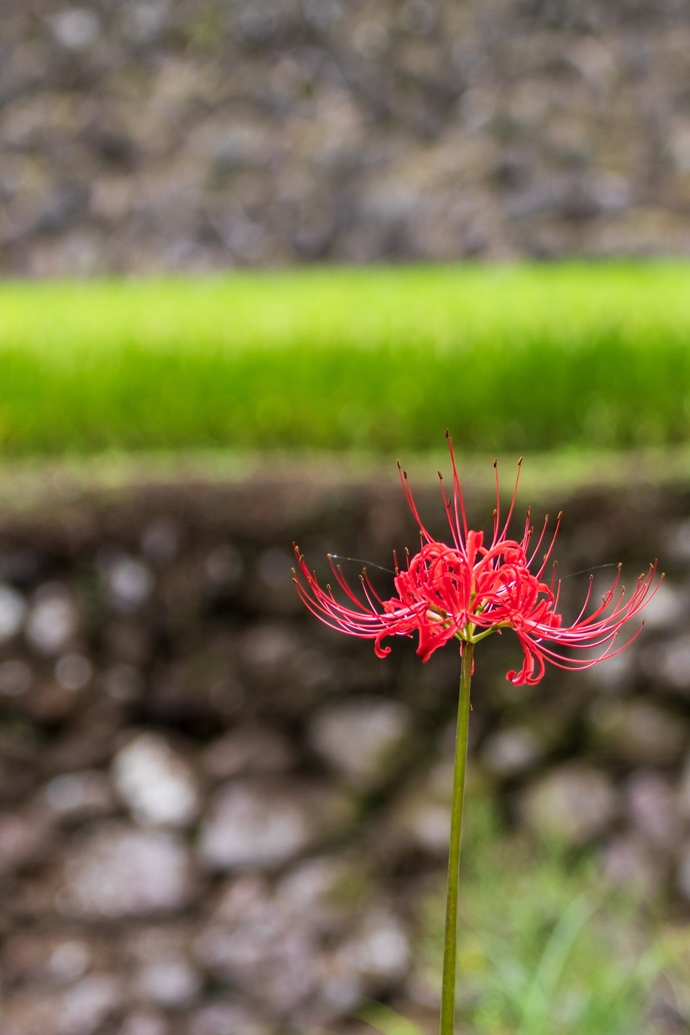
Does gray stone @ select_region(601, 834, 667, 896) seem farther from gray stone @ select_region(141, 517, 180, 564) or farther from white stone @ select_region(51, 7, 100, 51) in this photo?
white stone @ select_region(51, 7, 100, 51)

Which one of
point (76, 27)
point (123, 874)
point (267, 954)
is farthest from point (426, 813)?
point (76, 27)

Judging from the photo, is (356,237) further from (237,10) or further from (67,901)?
(67,901)

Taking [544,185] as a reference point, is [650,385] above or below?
below

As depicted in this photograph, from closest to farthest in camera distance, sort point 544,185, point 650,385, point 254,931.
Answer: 1. point 254,931
2. point 650,385
3. point 544,185

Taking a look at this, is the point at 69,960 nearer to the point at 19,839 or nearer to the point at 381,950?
the point at 19,839

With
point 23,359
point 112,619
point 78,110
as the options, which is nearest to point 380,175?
point 78,110

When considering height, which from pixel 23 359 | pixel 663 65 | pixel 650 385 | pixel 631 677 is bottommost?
pixel 631 677

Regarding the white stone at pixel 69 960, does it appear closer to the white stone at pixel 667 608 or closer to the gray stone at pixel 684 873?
the gray stone at pixel 684 873
